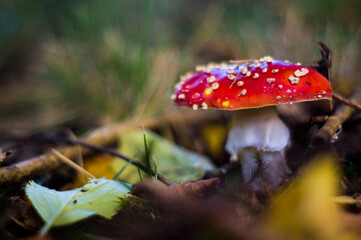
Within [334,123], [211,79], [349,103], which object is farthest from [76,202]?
[349,103]

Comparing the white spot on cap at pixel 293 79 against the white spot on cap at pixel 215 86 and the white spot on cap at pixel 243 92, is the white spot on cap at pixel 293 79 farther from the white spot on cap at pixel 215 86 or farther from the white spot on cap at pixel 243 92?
the white spot on cap at pixel 215 86

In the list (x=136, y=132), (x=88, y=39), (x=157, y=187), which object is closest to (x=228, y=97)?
(x=157, y=187)

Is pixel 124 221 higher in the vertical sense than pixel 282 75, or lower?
lower

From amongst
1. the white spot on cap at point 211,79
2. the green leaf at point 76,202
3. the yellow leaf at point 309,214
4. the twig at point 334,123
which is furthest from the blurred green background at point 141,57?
the green leaf at point 76,202

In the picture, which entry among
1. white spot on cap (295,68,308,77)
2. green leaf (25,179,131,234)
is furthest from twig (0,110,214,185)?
white spot on cap (295,68,308,77)

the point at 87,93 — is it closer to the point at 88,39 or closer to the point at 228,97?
the point at 88,39

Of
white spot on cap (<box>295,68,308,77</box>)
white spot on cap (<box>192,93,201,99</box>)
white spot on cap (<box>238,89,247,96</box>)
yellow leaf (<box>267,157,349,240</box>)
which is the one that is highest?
white spot on cap (<box>295,68,308,77</box>)

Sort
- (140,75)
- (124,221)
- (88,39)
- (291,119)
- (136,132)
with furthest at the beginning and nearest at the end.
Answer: (88,39)
(140,75)
(136,132)
(291,119)
(124,221)

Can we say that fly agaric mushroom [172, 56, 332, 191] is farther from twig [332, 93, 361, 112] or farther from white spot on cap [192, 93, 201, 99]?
twig [332, 93, 361, 112]
